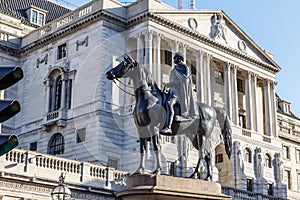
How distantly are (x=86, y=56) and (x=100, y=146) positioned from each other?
8936 millimetres

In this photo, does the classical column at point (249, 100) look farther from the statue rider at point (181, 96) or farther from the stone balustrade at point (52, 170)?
the statue rider at point (181, 96)

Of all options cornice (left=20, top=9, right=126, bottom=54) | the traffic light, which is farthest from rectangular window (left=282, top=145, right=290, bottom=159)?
the traffic light

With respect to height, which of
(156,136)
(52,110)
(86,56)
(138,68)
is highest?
Answer: (86,56)

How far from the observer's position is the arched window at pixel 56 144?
46.7 meters

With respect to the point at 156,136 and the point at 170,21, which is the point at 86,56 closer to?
the point at 170,21

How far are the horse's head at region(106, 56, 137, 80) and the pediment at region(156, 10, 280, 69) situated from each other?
31.5 meters

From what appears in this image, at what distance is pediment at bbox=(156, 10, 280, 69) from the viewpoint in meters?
49.5

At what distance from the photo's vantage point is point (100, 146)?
4253 cm

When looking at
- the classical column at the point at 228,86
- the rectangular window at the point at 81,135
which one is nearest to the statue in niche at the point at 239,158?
the classical column at the point at 228,86

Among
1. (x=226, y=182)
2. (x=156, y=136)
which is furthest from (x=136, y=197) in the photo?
(x=226, y=182)

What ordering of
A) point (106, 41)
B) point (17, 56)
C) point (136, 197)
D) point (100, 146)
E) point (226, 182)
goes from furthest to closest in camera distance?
point (17, 56)
point (226, 182)
point (106, 41)
point (100, 146)
point (136, 197)

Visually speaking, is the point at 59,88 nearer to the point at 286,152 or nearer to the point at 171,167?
the point at 171,167

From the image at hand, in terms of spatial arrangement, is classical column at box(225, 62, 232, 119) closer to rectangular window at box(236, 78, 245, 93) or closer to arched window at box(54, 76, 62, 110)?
rectangular window at box(236, 78, 245, 93)

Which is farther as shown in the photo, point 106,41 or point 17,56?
point 17,56
